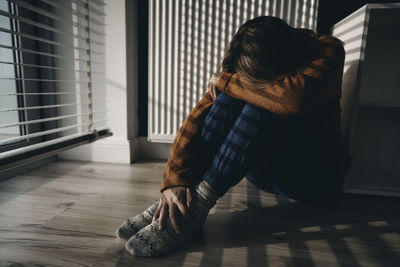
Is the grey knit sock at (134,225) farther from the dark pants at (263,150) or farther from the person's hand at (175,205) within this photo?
the dark pants at (263,150)

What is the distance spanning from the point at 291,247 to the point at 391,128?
925 millimetres

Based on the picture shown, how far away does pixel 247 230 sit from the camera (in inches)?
32.0

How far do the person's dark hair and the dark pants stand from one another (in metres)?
0.10

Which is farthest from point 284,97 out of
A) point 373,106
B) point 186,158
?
point 373,106

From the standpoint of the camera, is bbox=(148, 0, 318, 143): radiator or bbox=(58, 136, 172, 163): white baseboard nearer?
bbox=(148, 0, 318, 143): radiator

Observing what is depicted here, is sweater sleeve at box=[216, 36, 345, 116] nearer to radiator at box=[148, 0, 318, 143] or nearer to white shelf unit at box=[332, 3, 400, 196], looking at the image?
white shelf unit at box=[332, 3, 400, 196]

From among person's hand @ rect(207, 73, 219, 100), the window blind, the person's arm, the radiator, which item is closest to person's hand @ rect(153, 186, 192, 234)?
the person's arm

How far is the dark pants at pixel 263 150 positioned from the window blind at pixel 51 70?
705 millimetres

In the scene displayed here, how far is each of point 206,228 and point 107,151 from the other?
2.85ft

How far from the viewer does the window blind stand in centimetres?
118

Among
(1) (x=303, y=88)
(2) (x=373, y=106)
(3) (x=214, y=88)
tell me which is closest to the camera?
(1) (x=303, y=88)

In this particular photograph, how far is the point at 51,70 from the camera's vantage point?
1400 mm

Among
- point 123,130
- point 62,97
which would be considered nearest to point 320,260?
point 123,130

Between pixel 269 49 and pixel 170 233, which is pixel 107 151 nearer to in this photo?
pixel 170 233
